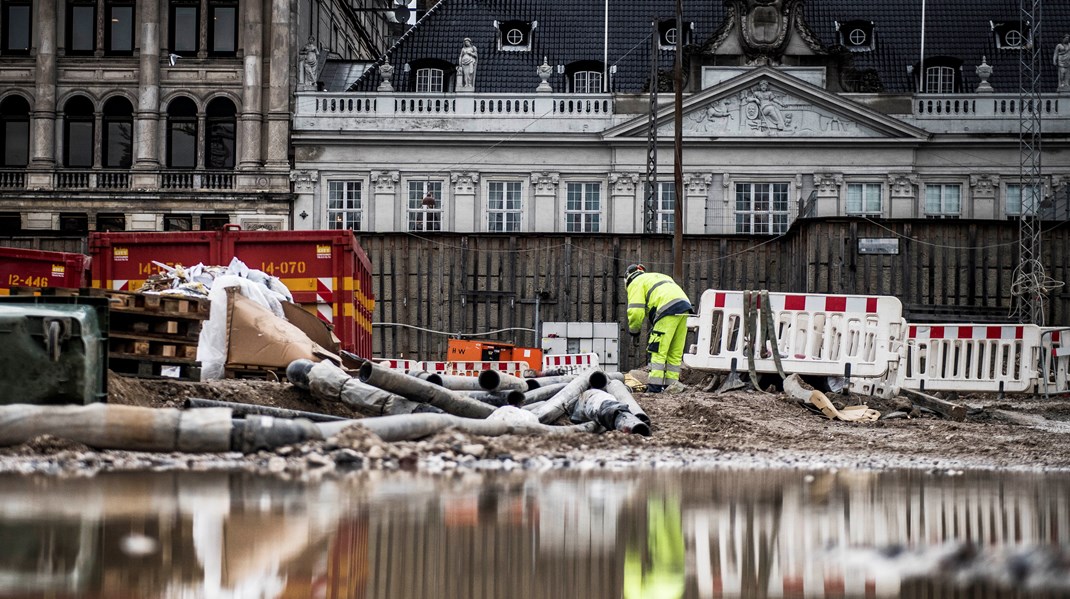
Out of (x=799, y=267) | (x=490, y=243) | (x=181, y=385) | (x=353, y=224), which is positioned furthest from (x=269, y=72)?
(x=181, y=385)

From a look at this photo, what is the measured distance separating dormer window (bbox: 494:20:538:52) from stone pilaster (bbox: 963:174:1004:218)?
55.7 feet

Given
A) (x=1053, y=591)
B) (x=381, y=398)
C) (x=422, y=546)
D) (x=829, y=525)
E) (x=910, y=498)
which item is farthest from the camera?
(x=381, y=398)

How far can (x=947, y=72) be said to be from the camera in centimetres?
5481

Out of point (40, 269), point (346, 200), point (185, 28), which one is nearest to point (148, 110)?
point (185, 28)

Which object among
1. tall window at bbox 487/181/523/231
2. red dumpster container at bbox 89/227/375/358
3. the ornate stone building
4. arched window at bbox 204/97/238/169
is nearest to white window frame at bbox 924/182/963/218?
tall window at bbox 487/181/523/231

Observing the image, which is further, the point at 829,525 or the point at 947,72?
the point at 947,72

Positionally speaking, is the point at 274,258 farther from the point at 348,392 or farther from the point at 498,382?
the point at 348,392

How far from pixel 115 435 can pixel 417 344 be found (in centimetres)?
3042

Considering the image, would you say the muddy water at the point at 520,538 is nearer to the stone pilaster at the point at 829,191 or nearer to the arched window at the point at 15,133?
the stone pilaster at the point at 829,191

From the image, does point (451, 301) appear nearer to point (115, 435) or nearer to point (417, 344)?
point (417, 344)

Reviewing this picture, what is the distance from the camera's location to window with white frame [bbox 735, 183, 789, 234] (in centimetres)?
5206

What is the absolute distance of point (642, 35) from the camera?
56.3m

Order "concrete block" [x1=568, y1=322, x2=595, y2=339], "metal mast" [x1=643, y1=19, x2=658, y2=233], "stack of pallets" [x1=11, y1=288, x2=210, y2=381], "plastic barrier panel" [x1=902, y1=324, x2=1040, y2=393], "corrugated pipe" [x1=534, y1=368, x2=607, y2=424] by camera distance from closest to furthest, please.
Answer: "corrugated pipe" [x1=534, y1=368, x2=607, y2=424], "stack of pallets" [x1=11, y1=288, x2=210, y2=381], "plastic barrier panel" [x1=902, y1=324, x2=1040, y2=393], "metal mast" [x1=643, y1=19, x2=658, y2=233], "concrete block" [x1=568, y1=322, x2=595, y2=339]

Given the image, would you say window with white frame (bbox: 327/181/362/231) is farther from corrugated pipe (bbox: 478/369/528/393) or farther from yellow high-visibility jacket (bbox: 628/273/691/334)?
corrugated pipe (bbox: 478/369/528/393)
